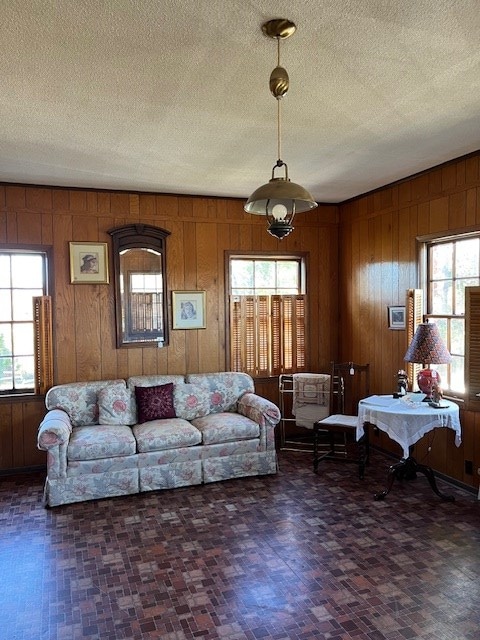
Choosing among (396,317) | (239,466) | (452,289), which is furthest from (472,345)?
(239,466)

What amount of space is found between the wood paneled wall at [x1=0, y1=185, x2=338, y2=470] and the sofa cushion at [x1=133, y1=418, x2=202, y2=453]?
969 mm

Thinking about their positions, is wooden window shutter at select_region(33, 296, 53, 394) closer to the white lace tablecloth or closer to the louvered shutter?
the louvered shutter

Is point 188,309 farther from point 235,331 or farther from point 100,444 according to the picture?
point 100,444

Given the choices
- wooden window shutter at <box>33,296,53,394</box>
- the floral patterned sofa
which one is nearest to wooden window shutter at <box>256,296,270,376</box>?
the floral patterned sofa

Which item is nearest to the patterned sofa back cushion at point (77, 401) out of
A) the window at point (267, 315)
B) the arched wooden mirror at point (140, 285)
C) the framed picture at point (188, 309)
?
the arched wooden mirror at point (140, 285)

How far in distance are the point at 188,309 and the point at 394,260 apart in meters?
2.28

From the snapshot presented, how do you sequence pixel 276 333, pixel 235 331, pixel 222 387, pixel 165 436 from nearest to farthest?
pixel 165 436 → pixel 222 387 → pixel 235 331 → pixel 276 333

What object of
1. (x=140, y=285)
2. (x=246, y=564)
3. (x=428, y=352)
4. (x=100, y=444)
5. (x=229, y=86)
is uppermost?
(x=229, y=86)

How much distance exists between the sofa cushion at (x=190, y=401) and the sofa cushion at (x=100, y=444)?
0.65 m

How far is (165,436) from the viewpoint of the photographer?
4340mm

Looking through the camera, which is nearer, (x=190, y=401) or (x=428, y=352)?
(x=428, y=352)

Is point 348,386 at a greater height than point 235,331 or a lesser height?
lesser

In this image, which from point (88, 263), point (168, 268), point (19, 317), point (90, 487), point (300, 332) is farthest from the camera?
point (300, 332)

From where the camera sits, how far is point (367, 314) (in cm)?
553
